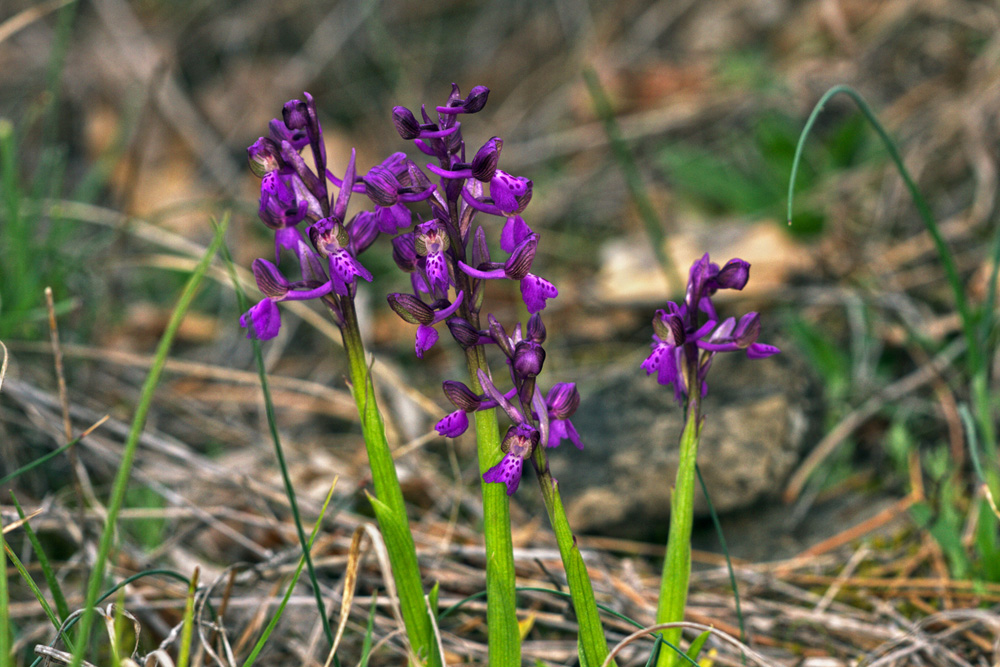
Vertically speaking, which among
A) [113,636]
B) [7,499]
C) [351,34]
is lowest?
[113,636]

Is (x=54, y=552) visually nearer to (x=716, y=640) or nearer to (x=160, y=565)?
(x=160, y=565)

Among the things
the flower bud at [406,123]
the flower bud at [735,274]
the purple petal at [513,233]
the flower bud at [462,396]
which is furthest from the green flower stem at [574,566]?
the flower bud at [406,123]

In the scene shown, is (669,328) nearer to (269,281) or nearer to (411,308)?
(411,308)

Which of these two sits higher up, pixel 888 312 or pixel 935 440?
pixel 888 312

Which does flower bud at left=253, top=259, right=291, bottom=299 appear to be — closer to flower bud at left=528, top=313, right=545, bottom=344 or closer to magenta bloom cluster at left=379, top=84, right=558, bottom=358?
magenta bloom cluster at left=379, top=84, right=558, bottom=358

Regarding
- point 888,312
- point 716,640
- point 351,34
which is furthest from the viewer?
point 351,34

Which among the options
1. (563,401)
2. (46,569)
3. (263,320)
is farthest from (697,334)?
(46,569)

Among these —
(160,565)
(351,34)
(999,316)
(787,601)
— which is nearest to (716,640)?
(787,601)
